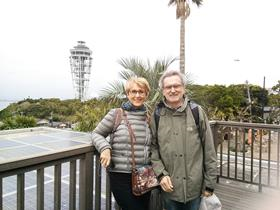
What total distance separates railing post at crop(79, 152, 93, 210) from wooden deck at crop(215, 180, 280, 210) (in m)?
1.77

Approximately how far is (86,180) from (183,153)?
727 millimetres

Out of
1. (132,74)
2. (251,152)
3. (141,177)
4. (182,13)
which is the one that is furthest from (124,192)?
(182,13)

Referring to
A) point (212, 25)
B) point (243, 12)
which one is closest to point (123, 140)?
point (243, 12)

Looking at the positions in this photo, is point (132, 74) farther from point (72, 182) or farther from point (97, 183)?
point (72, 182)

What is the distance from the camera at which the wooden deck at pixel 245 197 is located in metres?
2.94

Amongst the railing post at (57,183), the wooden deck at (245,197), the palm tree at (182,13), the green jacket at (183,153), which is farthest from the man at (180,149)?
the palm tree at (182,13)

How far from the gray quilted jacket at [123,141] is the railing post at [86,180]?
178 mm

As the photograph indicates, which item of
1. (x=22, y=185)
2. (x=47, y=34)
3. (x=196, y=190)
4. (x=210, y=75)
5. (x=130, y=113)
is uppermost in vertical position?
(x=47, y=34)

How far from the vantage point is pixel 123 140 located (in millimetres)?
1671

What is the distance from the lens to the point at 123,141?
1.67 meters

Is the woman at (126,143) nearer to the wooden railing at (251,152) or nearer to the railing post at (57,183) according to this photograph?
the railing post at (57,183)

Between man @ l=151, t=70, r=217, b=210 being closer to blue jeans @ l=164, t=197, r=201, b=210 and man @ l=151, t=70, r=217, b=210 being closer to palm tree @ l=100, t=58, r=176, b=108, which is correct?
blue jeans @ l=164, t=197, r=201, b=210

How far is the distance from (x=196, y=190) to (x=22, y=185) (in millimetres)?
1102

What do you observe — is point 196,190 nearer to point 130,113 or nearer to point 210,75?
point 130,113
